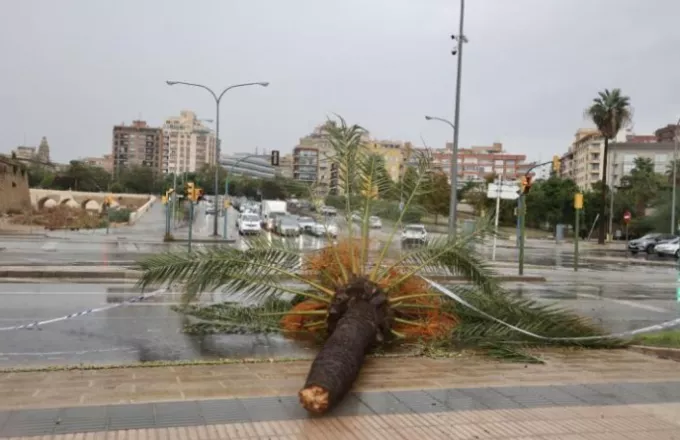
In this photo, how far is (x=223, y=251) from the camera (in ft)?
29.9

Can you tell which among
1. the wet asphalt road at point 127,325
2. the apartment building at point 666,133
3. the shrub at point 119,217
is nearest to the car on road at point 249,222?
the shrub at point 119,217

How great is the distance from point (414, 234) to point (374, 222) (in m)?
0.68

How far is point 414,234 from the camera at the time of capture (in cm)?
998

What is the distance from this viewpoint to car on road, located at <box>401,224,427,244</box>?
31.7ft

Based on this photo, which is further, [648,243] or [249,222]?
[249,222]

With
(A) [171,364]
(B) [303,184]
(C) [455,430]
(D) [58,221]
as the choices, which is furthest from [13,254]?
(D) [58,221]

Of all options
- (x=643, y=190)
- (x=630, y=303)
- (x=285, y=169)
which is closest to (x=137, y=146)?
(x=285, y=169)

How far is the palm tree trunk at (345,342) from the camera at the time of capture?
515 centimetres

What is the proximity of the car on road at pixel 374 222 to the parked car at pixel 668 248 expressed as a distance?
37852mm

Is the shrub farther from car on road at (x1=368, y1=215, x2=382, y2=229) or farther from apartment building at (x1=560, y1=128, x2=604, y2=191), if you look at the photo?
apartment building at (x1=560, y1=128, x2=604, y2=191)

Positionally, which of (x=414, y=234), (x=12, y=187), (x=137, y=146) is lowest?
(x=414, y=234)

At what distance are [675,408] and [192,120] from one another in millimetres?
117314

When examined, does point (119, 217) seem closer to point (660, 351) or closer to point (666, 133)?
point (660, 351)

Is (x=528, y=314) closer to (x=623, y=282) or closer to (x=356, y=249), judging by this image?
(x=356, y=249)
